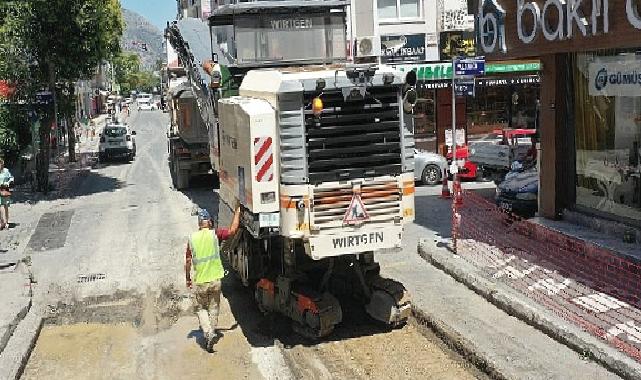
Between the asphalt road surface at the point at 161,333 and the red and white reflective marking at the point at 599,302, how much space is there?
7.17ft

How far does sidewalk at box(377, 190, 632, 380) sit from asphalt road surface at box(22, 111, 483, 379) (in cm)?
28

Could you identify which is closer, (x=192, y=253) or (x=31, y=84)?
(x=192, y=253)

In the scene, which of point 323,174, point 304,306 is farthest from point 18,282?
point 323,174

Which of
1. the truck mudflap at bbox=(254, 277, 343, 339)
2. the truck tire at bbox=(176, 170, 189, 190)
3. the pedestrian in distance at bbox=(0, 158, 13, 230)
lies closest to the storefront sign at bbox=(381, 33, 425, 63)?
the truck tire at bbox=(176, 170, 189, 190)

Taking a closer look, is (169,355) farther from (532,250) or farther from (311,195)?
(532,250)

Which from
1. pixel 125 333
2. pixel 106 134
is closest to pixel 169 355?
pixel 125 333

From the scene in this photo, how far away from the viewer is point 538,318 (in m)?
9.67

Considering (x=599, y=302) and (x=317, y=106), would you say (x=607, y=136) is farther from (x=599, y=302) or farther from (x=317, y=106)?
(x=317, y=106)

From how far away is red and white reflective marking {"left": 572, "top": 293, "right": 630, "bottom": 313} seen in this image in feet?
32.9

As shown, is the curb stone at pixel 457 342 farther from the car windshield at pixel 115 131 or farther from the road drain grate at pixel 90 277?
the car windshield at pixel 115 131

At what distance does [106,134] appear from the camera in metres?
35.1

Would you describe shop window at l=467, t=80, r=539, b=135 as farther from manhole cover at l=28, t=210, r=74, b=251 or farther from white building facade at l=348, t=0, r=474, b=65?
manhole cover at l=28, t=210, r=74, b=251

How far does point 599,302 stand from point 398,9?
22.5 m

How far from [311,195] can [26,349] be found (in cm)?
420
